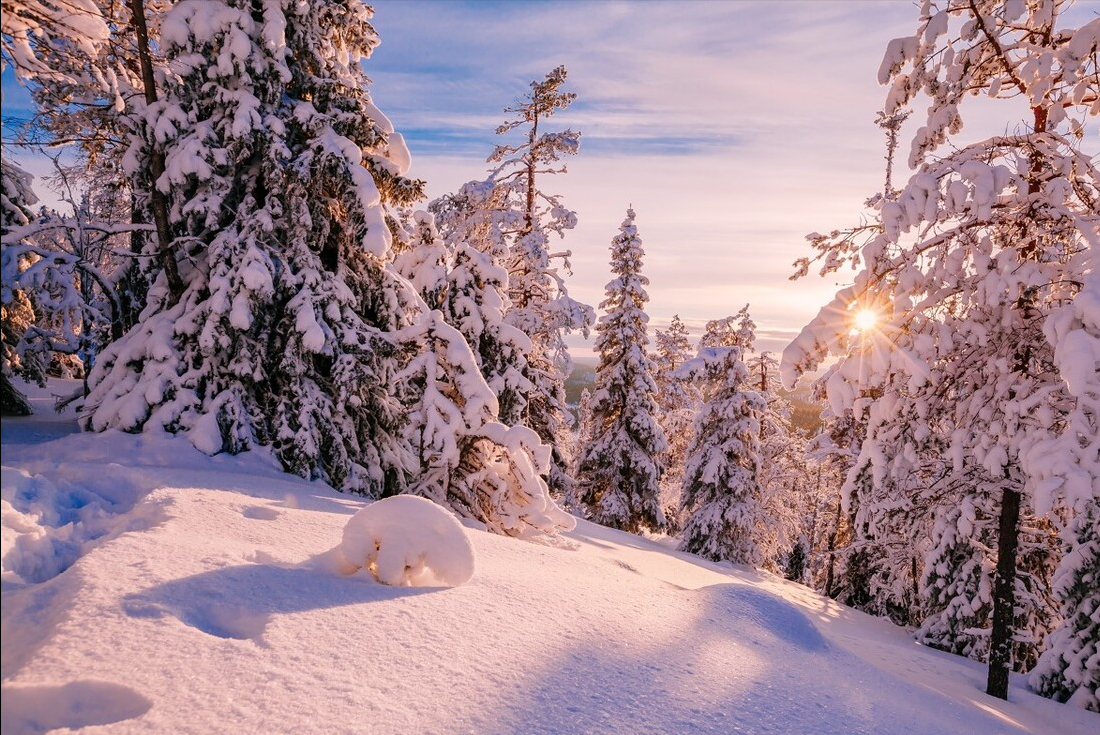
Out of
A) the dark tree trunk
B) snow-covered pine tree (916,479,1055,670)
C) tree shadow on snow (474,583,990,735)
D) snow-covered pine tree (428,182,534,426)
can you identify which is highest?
snow-covered pine tree (428,182,534,426)

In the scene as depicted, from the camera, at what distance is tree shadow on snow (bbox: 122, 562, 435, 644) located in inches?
146

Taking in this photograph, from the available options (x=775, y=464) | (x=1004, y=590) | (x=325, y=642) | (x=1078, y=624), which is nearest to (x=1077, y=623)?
(x=1078, y=624)

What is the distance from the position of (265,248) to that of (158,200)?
1.75 m

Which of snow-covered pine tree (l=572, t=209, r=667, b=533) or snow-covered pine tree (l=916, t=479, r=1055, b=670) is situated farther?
snow-covered pine tree (l=572, t=209, r=667, b=533)

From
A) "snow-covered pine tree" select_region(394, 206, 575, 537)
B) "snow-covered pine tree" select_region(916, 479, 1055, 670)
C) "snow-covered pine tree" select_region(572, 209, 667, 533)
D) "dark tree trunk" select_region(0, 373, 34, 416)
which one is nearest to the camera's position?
"dark tree trunk" select_region(0, 373, 34, 416)

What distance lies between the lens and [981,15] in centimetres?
739

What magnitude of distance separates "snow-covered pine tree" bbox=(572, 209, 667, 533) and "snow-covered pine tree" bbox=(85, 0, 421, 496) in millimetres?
13786

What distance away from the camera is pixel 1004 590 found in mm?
8742

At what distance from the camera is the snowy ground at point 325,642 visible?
9.92 ft

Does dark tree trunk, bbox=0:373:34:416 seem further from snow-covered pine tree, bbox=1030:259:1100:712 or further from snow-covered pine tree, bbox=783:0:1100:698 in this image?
snow-covered pine tree, bbox=1030:259:1100:712

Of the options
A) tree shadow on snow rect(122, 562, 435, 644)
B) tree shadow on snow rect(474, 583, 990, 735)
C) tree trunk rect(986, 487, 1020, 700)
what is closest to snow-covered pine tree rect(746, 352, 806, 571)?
tree trunk rect(986, 487, 1020, 700)

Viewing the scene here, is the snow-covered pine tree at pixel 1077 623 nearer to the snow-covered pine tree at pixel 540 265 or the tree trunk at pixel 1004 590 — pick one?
the tree trunk at pixel 1004 590

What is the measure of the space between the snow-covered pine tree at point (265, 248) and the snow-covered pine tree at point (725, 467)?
14774mm

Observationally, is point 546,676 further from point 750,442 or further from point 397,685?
point 750,442
